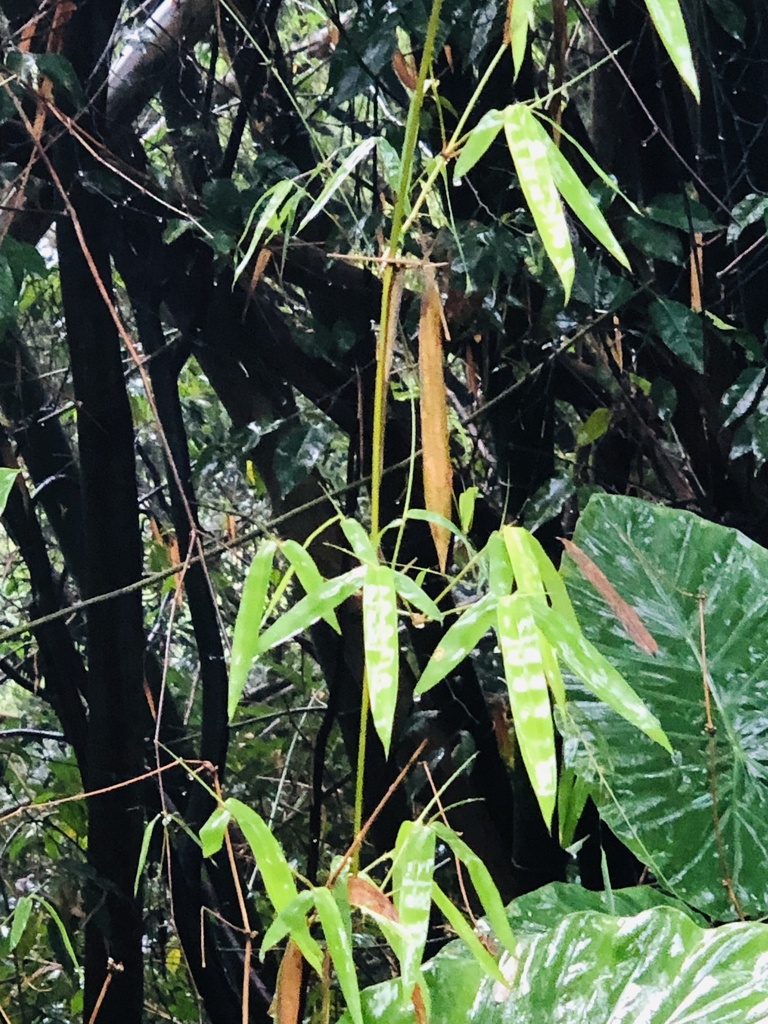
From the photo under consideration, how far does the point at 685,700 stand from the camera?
76 centimetres

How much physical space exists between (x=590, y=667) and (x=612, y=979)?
21 cm

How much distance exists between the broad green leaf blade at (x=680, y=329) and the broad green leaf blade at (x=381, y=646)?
1.93 ft

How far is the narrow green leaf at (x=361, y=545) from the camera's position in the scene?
1.24ft

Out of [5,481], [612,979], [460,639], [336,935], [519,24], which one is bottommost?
[612,979]

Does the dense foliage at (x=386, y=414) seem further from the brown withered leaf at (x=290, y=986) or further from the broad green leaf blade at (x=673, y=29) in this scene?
the broad green leaf blade at (x=673, y=29)

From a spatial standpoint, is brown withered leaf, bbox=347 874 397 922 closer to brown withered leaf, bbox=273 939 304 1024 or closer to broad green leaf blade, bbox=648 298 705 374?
brown withered leaf, bbox=273 939 304 1024

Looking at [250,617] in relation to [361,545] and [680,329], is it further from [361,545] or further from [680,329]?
[680,329]

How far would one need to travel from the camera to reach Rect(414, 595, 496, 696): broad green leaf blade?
367mm

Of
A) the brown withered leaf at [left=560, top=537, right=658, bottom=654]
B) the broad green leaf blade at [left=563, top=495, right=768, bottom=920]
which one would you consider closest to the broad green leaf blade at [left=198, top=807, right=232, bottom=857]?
the brown withered leaf at [left=560, top=537, right=658, bottom=654]

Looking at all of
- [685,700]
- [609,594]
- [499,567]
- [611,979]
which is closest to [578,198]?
[499,567]

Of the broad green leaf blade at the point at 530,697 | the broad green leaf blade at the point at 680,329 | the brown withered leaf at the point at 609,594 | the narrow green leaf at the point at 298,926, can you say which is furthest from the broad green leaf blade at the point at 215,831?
the broad green leaf blade at the point at 680,329

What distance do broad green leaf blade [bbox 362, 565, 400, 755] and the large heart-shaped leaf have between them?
0.17 m

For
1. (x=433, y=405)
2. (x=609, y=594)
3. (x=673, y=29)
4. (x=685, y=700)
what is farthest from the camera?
(x=685, y=700)

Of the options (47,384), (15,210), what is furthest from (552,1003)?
(47,384)
